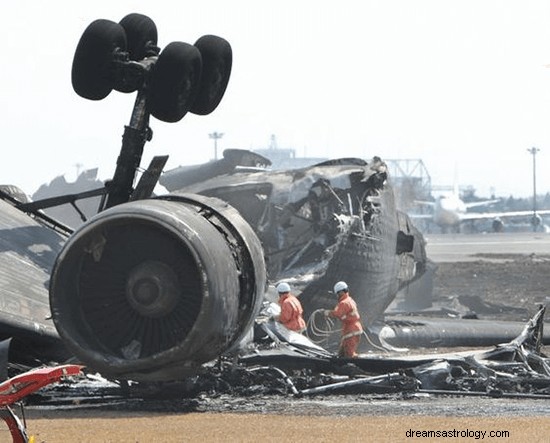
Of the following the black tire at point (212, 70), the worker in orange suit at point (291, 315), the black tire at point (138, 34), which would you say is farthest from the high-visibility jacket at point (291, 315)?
the black tire at point (138, 34)

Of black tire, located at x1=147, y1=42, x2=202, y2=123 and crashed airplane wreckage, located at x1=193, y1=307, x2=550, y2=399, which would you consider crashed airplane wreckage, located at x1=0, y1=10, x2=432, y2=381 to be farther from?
crashed airplane wreckage, located at x1=193, y1=307, x2=550, y2=399

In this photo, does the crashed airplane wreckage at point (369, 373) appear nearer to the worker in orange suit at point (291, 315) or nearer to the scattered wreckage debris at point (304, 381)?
the scattered wreckage debris at point (304, 381)

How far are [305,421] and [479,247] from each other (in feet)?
195

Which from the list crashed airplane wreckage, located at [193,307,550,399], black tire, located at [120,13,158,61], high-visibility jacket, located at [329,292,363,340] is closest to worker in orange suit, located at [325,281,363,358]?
high-visibility jacket, located at [329,292,363,340]

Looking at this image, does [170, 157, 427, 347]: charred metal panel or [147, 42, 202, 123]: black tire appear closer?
[147, 42, 202, 123]: black tire

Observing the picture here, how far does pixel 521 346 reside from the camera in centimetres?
1481

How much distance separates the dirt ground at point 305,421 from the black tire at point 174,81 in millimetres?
3113

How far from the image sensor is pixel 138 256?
40.0 ft

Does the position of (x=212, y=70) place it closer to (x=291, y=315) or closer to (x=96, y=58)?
(x=96, y=58)

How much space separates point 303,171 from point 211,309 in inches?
372

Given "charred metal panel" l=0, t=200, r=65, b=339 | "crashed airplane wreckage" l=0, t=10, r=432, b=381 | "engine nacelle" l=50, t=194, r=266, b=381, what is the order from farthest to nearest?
"charred metal panel" l=0, t=200, r=65, b=339
"crashed airplane wreckage" l=0, t=10, r=432, b=381
"engine nacelle" l=50, t=194, r=266, b=381

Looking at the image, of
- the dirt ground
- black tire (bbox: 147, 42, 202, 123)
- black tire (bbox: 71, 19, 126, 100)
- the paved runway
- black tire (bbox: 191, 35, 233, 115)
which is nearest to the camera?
the dirt ground

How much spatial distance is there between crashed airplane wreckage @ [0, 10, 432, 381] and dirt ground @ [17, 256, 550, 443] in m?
0.56

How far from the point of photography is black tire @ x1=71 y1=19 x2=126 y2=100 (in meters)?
13.3
